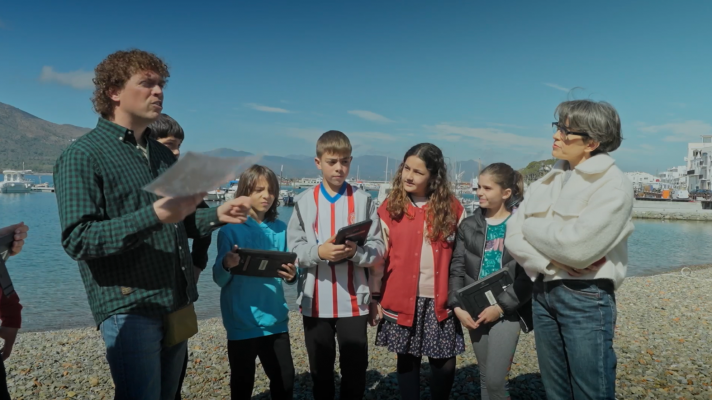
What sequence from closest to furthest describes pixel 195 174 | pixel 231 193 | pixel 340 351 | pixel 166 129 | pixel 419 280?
pixel 195 174 < pixel 340 351 < pixel 419 280 < pixel 166 129 < pixel 231 193

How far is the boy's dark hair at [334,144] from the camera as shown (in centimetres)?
347

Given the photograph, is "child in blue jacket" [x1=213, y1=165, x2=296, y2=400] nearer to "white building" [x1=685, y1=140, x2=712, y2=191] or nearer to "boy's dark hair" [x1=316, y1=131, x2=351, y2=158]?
"boy's dark hair" [x1=316, y1=131, x2=351, y2=158]

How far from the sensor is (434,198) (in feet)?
11.8

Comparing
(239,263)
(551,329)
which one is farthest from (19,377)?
(551,329)

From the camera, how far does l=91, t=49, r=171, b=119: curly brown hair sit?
2.18 metres

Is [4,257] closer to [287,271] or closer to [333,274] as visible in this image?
[287,271]

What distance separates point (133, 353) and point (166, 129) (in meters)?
2.12

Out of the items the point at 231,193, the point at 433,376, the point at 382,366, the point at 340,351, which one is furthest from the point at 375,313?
the point at 231,193

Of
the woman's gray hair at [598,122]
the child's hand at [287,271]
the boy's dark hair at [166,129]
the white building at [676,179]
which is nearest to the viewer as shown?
the woman's gray hair at [598,122]

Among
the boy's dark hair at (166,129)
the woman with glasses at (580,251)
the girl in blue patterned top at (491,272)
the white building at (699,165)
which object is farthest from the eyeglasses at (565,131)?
the white building at (699,165)

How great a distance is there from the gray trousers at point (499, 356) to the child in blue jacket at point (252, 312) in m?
1.43

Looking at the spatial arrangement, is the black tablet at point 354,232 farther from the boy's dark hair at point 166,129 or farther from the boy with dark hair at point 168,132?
the boy's dark hair at point 166,129

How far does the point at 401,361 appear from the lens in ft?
11.6

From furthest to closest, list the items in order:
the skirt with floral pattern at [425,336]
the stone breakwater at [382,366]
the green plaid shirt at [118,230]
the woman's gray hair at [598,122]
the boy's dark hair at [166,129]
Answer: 1. the stone breakwater at [382,366]
2. the boy's dark hair at [166,129]
3. the skirt with floral pattern at [425,336]
4. the woman's gray hair at [598,122]
5. the green plaid shirt at [118,230]
